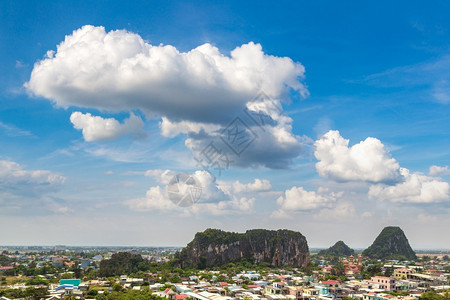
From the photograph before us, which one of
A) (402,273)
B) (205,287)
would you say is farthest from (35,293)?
(402,273)

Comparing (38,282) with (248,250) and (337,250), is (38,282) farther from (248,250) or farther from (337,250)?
(337,250)

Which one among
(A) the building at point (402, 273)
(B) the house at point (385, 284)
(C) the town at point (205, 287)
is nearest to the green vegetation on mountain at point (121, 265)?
(C) the town at point (205, 287)

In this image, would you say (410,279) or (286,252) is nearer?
(410,279)

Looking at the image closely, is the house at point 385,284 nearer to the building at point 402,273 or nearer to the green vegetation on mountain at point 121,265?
the building at point 402,273

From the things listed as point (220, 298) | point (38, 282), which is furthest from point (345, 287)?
point (38, 282)

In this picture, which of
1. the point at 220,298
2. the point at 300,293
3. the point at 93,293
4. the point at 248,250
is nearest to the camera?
the point at 220,298

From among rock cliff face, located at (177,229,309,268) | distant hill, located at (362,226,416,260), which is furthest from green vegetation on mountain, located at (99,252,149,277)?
distant hill, located at (362,226,416,260)

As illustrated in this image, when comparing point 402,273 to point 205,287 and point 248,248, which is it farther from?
point 248,248
